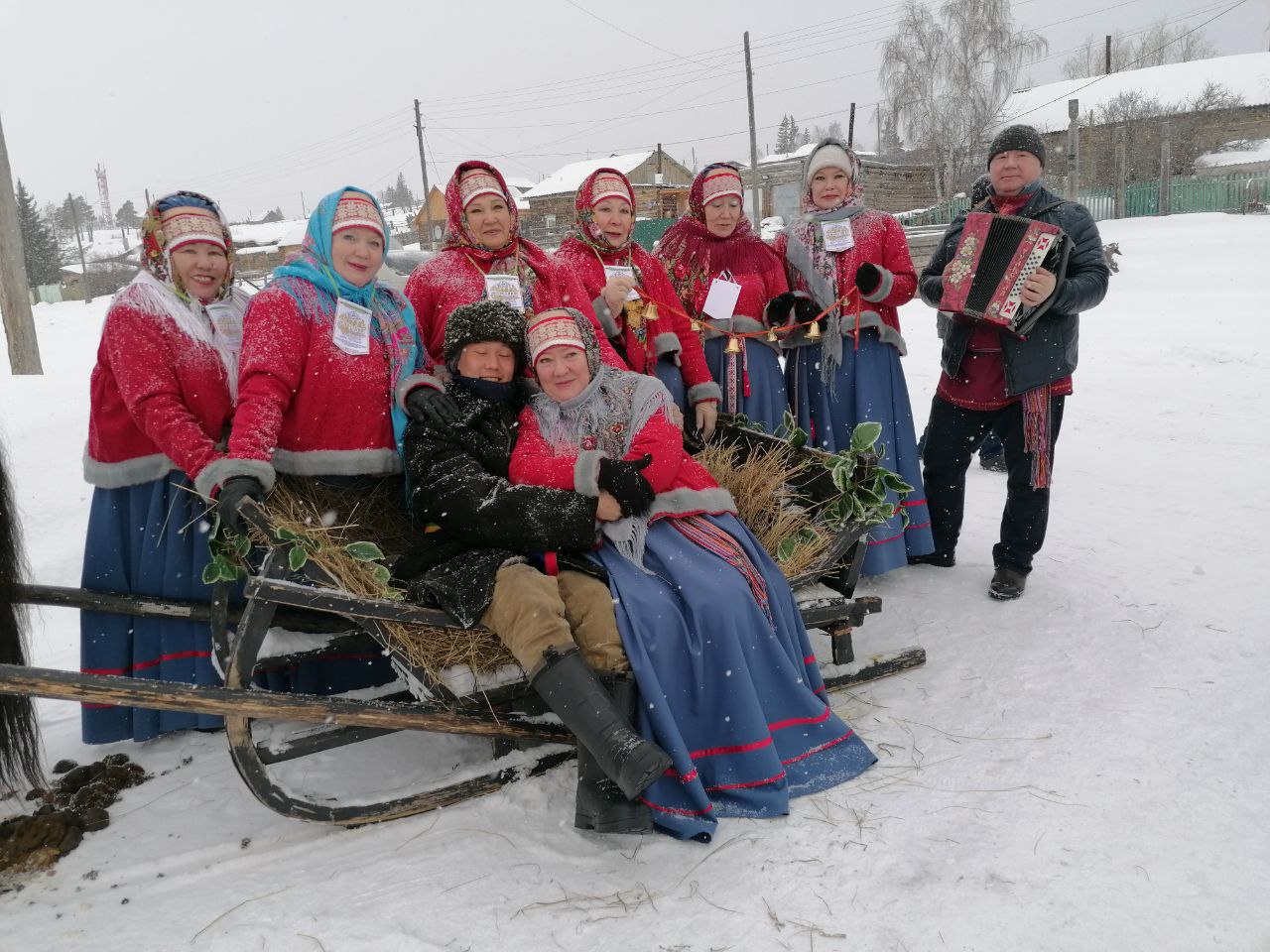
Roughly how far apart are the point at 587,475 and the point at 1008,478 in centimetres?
235

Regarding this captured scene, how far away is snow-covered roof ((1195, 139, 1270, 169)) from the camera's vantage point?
88.3 ft

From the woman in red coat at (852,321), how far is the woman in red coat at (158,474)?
2.51m

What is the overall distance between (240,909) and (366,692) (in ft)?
3.82

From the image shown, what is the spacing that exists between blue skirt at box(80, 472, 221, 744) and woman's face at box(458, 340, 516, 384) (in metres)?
1.06

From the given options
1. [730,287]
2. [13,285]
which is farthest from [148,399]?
[13,285]

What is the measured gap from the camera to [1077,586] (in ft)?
12.9

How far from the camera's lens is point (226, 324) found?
9.75 ft

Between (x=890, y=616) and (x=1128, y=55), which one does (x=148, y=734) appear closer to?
(x=890, y=616)

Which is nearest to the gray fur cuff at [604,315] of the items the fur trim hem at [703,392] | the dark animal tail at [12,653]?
the fur trim hem at [703,392]

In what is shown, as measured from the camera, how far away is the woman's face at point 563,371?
2.97m

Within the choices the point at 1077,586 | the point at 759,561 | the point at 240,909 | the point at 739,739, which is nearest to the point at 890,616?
the point at 1077,586

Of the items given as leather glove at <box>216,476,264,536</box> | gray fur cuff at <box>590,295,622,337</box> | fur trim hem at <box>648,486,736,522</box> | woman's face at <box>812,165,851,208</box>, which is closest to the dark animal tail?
leather glove at <box>216,476,264,536</box>

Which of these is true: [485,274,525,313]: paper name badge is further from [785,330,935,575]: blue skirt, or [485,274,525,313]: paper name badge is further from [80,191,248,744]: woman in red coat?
[785,330,935,575]: blue skirt

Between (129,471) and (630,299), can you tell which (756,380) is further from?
(129,471)
